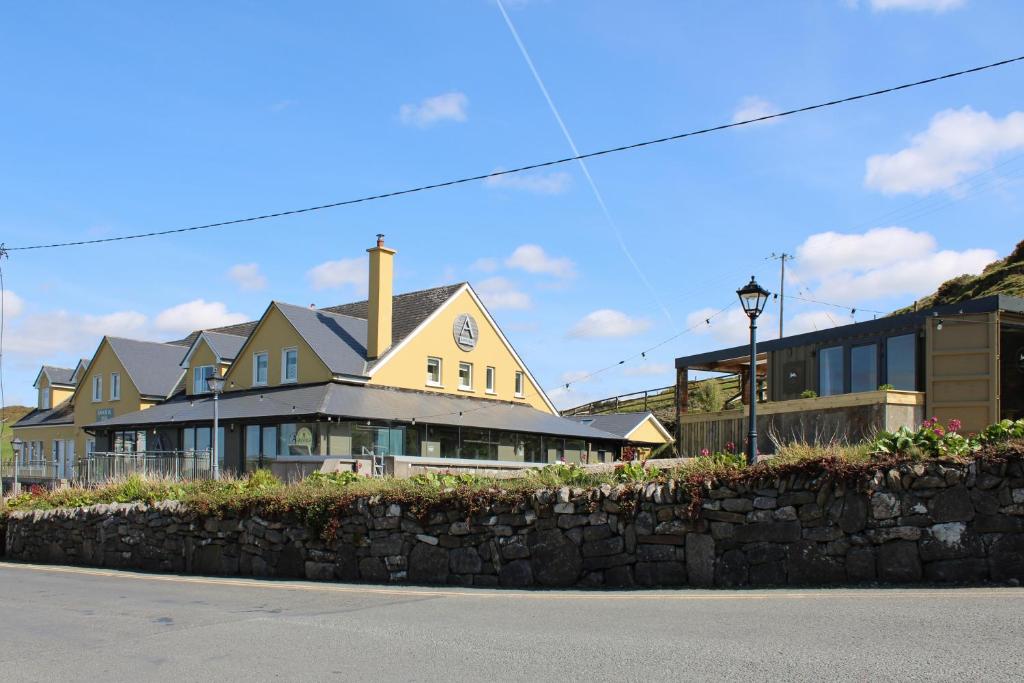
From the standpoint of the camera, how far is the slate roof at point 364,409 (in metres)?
37.4

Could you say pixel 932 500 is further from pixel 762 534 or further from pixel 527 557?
pixel 527 557

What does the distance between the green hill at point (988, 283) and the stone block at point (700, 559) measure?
1495 inches

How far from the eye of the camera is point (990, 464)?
1058cm

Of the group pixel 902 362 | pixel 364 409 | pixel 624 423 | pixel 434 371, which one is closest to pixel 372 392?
pixel 364 409

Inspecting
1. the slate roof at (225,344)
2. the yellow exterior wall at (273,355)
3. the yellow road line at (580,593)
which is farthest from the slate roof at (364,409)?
the yellow road line at (580,593)

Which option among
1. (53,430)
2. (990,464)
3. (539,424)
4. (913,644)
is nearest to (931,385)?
(990,464)

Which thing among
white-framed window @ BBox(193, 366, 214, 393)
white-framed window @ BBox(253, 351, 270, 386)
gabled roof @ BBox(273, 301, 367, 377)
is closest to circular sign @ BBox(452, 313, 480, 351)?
gabled roof @ BBox(273, 301, 367, 377)

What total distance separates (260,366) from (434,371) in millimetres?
7783

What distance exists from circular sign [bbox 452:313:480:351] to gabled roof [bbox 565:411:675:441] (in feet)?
21.8

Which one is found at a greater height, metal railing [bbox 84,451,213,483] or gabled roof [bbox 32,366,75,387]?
gabled roof [bbox 32,366,75,387]

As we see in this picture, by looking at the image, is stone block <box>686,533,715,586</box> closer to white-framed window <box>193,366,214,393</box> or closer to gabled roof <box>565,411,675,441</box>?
gabled roof <box>565,411,675,441</box>

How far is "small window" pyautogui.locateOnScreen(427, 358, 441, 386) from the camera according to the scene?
147ft

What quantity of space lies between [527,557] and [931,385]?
446 inches

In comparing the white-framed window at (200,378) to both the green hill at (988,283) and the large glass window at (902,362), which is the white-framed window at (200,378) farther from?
the green hill at (988,283)
